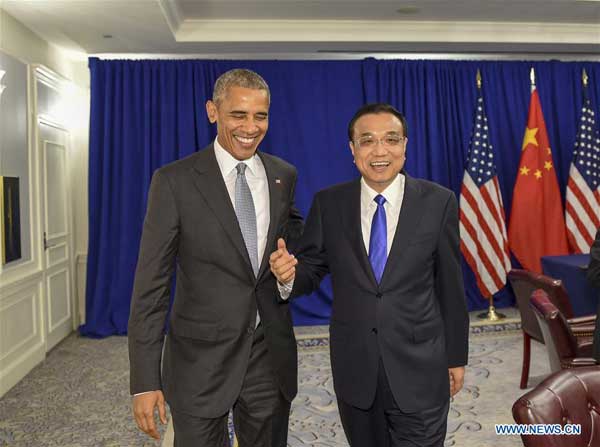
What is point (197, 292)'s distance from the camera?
181cm

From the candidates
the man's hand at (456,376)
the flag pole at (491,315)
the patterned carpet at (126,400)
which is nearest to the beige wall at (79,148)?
the patterned carpet at (126,400)

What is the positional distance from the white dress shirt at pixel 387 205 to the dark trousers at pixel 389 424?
1.40 ft

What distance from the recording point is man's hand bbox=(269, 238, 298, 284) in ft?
5.73

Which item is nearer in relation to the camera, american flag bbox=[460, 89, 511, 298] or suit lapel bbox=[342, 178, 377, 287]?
suit lapel bbox=[342, 178, 377, 287]

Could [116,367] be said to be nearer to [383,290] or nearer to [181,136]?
[181,136]

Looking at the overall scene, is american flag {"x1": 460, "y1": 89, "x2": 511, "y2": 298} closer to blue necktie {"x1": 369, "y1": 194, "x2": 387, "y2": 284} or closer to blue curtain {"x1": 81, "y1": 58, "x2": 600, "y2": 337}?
blue curtain {"x1": 81, "y1": 58, "x2": 600, "y2": 337}

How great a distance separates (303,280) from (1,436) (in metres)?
2.69

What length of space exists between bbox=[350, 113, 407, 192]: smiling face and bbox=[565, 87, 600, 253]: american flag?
504 centimetres

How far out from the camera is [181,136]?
6.11 metres

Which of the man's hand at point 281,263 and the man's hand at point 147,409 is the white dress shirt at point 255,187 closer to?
the man's hand at point 281,263

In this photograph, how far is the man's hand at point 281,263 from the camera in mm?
1746

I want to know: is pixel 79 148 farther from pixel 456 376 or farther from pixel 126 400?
pixel 456 376

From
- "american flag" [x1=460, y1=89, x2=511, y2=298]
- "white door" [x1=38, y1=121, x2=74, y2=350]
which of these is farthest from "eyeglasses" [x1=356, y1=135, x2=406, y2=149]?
"american flag" [x1=460, y1=89, x2=511, y2=298]

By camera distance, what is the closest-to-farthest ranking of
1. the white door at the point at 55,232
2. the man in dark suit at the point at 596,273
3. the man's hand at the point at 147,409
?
the man's hand at the point at 147,409 → the man in dark suit at the point at 596,273 → the white door at the point at 55,232
